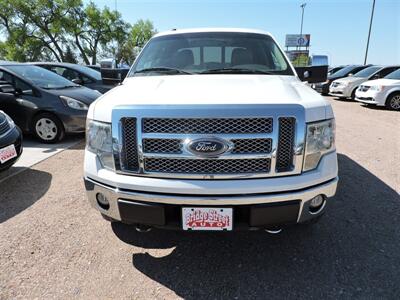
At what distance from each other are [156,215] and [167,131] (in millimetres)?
574

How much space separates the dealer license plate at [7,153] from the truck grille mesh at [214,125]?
2.89 m

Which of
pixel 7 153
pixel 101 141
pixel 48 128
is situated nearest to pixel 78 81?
pixel 48 128

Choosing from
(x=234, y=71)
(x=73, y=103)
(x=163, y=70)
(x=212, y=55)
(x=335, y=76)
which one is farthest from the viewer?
(x=335, y=76)

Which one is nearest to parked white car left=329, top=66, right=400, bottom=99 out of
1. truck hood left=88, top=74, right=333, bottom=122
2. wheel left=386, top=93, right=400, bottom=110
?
wheel left=386, top=93, right=400, bottom=110

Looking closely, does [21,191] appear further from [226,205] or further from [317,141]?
[317,141]

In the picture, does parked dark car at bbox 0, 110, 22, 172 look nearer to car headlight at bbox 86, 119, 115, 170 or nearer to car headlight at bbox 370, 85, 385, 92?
car headlight at bbox 86, 119, 115, 170

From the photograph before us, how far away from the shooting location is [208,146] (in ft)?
6.91

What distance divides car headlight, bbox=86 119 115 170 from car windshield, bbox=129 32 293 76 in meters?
1.22

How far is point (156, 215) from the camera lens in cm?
219

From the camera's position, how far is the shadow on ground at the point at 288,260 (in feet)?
7.68

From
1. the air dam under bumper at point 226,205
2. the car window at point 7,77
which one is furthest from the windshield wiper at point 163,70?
Answer: the car window at point 7,77

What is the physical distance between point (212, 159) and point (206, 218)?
1.32ft

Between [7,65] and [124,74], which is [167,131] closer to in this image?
[124,74]

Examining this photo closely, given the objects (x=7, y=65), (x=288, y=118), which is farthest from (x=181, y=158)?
(x=7, y=65)
